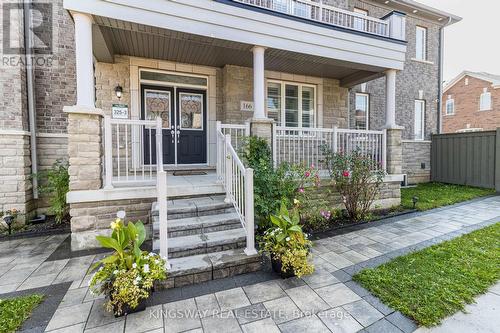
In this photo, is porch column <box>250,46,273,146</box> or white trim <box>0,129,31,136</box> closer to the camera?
white trim <box>0,129,31,136</box>

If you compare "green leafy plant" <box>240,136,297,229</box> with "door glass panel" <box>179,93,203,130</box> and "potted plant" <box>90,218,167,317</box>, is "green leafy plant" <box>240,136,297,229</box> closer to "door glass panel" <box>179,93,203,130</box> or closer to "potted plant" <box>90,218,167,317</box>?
"potted plant" <box>90,218,167,317</box>

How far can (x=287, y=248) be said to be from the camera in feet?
9.18

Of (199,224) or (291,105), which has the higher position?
(291,105)

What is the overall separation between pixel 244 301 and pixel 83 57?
388 centimetres

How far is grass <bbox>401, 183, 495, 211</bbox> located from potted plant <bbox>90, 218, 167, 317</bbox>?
5.87 metres

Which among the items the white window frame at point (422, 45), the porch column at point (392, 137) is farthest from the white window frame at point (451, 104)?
the porch column at point (392, 137)

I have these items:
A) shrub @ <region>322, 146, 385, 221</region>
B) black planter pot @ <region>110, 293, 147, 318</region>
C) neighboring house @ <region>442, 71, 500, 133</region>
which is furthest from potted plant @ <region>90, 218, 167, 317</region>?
neighboring house @ <region>442, 71, 500, 133</region>

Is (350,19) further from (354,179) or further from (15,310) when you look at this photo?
(15,310)

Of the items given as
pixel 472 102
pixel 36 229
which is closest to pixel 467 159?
pixel 472 102

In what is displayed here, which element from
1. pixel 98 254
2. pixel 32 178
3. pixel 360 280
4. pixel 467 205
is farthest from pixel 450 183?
pixel 32 178

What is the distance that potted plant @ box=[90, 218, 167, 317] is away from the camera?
7.03 feet

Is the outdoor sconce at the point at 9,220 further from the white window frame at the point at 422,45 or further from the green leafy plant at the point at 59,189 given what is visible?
the white window frame at the point at 422,45

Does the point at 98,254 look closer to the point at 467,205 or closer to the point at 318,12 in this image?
the point at 318,12

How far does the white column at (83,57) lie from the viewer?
3518 millimetres
